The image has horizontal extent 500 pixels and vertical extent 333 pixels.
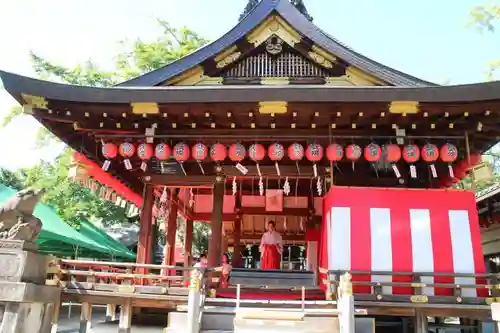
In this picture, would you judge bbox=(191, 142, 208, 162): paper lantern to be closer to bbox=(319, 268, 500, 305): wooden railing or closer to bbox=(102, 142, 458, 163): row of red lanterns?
bbox=(102, 142, 458, 163): row of red lanterns

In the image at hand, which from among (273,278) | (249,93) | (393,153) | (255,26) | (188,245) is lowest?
(273,278)

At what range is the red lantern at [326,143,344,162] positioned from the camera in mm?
7590

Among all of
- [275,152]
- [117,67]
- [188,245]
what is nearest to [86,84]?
[117,67]

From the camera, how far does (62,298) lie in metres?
7.34

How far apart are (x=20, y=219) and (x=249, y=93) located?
14.1 feet

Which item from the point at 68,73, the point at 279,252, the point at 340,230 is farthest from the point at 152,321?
the point at 68,73

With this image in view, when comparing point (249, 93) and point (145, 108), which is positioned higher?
point (249, 93)

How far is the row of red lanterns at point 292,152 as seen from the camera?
751cm

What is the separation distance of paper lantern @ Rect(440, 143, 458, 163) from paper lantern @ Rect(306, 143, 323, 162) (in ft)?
7.31

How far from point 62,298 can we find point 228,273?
130 inches

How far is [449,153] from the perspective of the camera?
7477 mm

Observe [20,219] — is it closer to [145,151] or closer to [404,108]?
[145,151]

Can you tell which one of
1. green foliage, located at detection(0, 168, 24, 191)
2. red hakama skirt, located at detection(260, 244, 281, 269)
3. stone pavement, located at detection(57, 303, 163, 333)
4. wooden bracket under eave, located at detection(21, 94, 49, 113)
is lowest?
stone pavement, located at detection(57, 303, 163, 333)

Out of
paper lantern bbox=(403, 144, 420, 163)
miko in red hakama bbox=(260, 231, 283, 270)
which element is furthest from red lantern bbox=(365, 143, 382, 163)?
miko in red hakama bbox=(260, 231, 283, 270)
